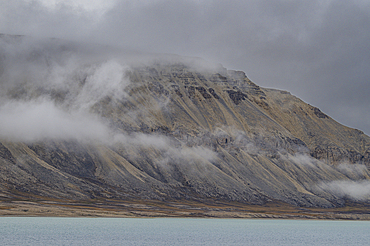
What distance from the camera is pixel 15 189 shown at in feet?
652

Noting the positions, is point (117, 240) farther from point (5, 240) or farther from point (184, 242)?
point (5, 240)

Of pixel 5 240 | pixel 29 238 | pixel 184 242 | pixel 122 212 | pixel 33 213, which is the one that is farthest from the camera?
pixel 122 212

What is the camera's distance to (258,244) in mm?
87375

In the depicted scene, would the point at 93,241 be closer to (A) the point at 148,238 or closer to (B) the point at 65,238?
(B) the point at 65,238

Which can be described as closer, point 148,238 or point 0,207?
Answer: point 148,238

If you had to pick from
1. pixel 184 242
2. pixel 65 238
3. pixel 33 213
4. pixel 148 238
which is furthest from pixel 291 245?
pixel 33 213

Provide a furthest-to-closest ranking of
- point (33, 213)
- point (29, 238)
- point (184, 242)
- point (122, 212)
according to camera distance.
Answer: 1. point (122, 212)
2. point (33, 213)
3. point (184, 242)
4. point (29, 238)

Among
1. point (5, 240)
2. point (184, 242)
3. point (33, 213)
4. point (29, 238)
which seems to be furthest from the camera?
point (33, 213)

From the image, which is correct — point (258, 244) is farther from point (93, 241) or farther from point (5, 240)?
point (5, 240)

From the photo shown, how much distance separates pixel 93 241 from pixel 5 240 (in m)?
15.5

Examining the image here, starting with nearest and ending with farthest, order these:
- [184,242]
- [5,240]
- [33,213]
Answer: [5,240] → [184,242] → [33,213]

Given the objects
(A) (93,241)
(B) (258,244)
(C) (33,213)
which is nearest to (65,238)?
(A) (93,241)

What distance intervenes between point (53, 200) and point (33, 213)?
1198 inches

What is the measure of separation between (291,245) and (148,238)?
99.8ft
